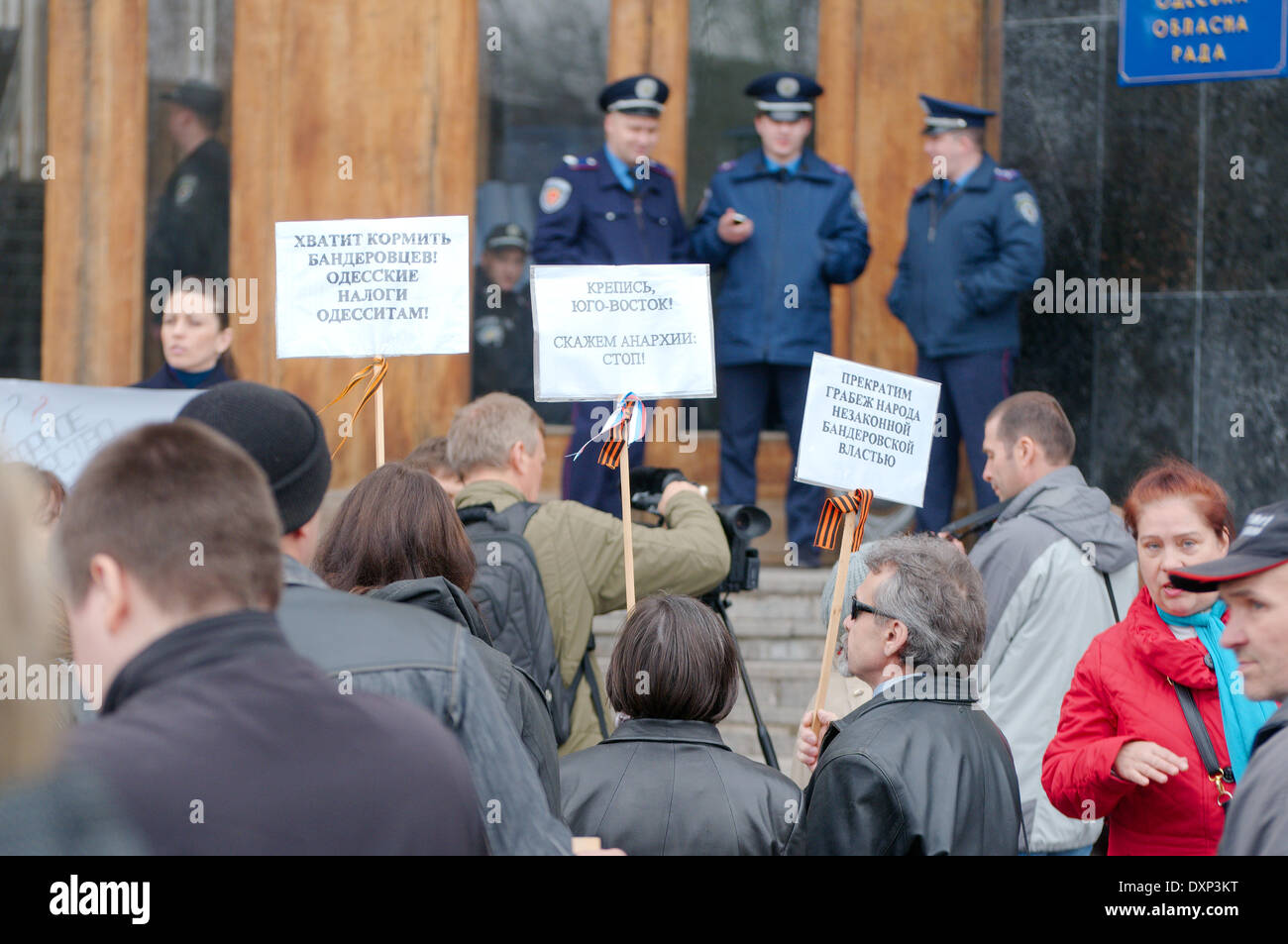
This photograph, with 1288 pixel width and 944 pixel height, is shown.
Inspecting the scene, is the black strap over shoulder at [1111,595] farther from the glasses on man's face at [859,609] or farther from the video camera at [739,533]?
the glasses on man's face at [859,609]

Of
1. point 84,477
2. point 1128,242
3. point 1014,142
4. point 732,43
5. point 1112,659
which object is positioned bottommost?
point 1112,659

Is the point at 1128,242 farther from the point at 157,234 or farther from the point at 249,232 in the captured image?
the point at 157,234

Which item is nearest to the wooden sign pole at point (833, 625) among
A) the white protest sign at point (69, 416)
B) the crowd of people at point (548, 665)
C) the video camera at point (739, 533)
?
the crowd of people at point (548, 665)

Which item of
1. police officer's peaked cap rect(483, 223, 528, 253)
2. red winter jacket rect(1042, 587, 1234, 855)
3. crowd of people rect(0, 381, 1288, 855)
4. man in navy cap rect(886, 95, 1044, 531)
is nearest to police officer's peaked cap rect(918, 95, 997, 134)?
man in navy cap rect(886, 95, 1044, 531)

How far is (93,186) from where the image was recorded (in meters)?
7.98

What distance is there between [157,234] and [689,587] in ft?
15.4

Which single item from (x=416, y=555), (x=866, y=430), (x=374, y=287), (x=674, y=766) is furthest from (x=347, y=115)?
(x=674, y=766)

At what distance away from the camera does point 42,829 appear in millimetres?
1415

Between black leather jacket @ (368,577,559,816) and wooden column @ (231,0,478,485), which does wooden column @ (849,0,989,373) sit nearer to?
wooden column @ (231,0,478,485)

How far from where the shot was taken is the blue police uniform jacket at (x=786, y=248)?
6.96m

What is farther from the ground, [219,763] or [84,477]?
[84,477]

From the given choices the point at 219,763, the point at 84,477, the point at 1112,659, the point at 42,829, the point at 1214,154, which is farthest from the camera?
the point at 1214,154

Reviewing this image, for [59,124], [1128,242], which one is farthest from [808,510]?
[59,124]

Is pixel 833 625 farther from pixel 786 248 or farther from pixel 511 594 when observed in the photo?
pixel 786 248
